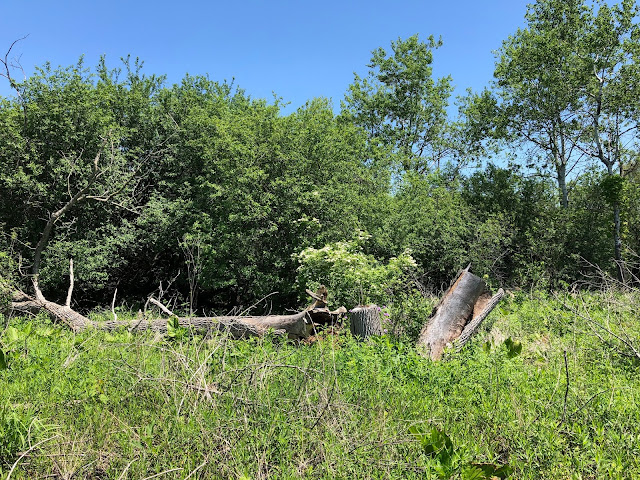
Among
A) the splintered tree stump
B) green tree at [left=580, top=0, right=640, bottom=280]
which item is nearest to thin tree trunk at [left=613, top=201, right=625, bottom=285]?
green tree at [left=580, top=0, right=640, bottom=280]

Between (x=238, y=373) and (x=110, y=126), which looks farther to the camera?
(x=110, y=126)

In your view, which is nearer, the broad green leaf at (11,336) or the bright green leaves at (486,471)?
the bright green leaves at (486,471)

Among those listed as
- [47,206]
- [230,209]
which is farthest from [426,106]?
[47,206]

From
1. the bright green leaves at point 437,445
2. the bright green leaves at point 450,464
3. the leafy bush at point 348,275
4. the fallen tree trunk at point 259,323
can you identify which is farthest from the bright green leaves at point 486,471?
the leafy bush at point 348,275

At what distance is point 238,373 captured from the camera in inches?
133

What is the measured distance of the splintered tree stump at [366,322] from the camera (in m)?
5.48

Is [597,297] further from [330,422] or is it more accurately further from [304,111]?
[304,111]

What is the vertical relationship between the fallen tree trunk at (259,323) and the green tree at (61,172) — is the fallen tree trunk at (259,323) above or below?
below

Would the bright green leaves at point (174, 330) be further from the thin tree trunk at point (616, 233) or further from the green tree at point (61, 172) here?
the thin tree trunk at point (616, 233)

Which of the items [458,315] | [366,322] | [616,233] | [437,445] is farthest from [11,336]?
[616,233]

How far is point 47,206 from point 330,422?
11854 millimetres

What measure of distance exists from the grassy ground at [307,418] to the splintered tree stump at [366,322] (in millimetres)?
992

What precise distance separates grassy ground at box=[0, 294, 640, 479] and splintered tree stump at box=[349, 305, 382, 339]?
992mm

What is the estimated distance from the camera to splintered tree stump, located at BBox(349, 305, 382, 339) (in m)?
5.48
